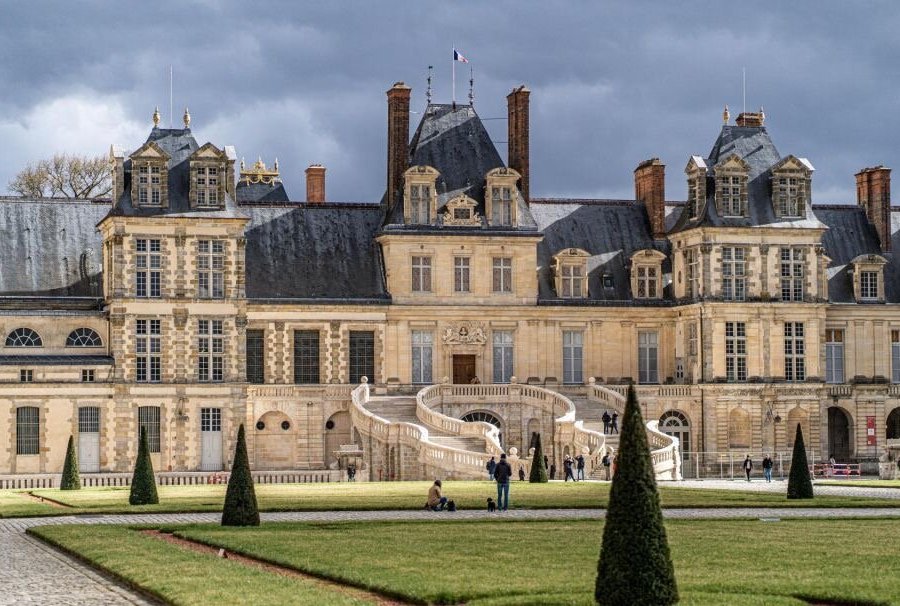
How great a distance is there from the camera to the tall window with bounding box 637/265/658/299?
2763 inches

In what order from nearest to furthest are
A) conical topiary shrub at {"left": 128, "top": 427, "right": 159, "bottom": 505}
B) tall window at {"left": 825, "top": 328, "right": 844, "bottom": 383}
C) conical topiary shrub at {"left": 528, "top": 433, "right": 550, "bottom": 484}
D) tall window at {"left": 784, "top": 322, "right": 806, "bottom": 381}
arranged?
conical topiary shrub at {"left": 128, "top": 427, "right": 159, "bottom": 505}, conical topiary shrub at {"left": 528, "top": 433, "right": 550, "bottom": 484}, tall window at {"left": 784, "top": 322, "right": 806, "bottom": 381}, tall window at {"left": 825, "top": 328, "right": 844, "bottom": 383}

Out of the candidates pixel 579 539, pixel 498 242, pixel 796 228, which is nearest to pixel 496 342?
pixel 498 242

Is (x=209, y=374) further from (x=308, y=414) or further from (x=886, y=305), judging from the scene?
(x=886, y=305)

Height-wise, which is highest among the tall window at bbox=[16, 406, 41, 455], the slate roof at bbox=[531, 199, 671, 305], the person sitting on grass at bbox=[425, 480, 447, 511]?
the slate roof at bbox=[531, 199, 671, 305]

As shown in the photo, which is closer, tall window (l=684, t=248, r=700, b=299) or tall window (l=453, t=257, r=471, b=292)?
tall window (l=453, t=257, r=471, b=292)

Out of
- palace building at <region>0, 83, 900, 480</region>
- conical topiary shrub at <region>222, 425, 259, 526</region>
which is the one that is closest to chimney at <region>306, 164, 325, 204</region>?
palace building at <region>0, 83, 900, 480</region>

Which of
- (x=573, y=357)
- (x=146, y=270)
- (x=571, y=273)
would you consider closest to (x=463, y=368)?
(x=573, y=357)

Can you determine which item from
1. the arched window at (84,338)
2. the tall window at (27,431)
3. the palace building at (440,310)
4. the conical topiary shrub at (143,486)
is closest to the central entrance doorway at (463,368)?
the palace building at (440,310)

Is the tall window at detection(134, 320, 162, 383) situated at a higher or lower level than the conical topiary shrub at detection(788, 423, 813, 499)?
higher

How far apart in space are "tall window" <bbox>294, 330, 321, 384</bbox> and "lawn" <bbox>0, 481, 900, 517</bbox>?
46.2ft

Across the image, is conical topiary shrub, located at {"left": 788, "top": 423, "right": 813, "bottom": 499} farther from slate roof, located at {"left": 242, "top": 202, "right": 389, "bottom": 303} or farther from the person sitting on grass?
slate roof, located at {"left": 242, "top": 202, "right": 389, "bottom": 303}

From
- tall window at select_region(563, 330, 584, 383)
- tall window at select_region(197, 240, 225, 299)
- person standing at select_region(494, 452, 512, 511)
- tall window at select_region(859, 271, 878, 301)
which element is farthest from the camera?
tall window at select_region(859, 271, 878, 301)

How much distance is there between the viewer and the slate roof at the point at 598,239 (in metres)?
70.1

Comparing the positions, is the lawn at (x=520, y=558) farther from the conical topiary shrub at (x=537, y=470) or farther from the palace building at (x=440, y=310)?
the palace building at (x=440, y=310)
